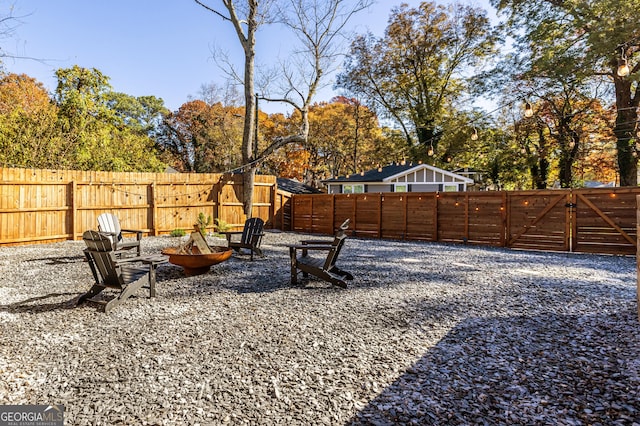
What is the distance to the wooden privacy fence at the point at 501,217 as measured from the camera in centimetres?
816

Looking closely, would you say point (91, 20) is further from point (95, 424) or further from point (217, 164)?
point (217, 164)

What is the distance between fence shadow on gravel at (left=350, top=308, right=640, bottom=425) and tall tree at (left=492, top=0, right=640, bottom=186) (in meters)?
10.9

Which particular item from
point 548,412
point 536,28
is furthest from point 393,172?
point 548,412

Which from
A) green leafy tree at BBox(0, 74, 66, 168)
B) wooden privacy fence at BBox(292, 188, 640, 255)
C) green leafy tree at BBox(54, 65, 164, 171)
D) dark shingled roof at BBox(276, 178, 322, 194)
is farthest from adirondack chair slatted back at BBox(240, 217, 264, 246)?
dark shingled roof at BBox(276, 178, 322, 194)

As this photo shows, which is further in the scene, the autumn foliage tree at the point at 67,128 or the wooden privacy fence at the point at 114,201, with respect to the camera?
the autumn foliage tree at the point at 67,128

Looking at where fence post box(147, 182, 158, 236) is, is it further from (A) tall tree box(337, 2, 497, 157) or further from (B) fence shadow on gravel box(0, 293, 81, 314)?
(A) tall tree box(337, 2, 497, 157)

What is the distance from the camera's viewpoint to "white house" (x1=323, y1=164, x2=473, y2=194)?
19.7m

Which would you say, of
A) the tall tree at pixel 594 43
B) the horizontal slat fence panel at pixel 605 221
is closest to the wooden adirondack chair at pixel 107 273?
the horizontal slat fence panel at pixel 605 221

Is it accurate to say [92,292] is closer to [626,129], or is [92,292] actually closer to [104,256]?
[104,256]

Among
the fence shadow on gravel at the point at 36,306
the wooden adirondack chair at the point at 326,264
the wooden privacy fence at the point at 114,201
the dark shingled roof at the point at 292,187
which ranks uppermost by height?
the dark shingled roof at the point at 292,187

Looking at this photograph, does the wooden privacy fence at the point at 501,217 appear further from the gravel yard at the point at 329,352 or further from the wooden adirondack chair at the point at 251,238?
the wooden adirondack chair at the point at 251,238

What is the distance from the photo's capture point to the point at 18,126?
11.9m

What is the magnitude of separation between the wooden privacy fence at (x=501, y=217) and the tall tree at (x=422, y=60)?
33.6 ft

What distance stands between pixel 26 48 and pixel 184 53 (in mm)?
12641
